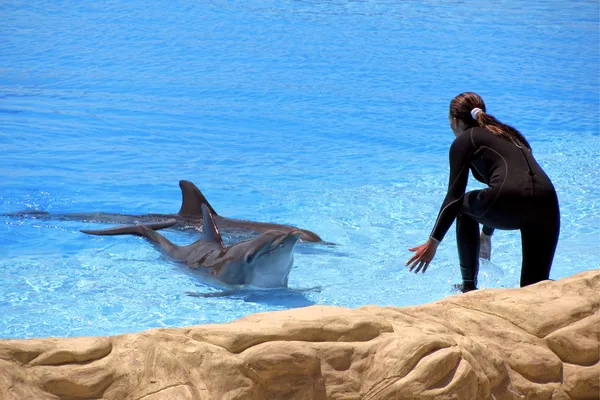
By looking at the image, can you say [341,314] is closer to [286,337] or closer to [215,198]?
[286,337]

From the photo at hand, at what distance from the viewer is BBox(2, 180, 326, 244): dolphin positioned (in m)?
7.16

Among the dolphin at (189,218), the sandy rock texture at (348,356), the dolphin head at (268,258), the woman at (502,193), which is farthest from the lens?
the dolphin at (189,218)

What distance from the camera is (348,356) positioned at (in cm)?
300

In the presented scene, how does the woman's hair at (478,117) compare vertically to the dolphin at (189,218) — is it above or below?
above

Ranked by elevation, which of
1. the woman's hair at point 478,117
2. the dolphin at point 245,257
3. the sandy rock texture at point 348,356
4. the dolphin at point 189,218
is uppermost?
the woman's hair at point 478,117

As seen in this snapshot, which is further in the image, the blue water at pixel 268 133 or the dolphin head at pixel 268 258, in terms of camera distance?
the blue water at pixel 268 133

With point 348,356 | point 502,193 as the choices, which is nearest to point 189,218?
point 502,193

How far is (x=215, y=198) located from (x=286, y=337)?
6057 millimetres

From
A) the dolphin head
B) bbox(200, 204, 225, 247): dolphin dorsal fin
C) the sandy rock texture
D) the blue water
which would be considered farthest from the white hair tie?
bbox(200, 204, 225, 247): dolphin dorsal fin

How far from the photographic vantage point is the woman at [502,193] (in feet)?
14.8

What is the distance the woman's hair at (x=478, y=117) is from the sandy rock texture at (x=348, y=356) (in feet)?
4.02

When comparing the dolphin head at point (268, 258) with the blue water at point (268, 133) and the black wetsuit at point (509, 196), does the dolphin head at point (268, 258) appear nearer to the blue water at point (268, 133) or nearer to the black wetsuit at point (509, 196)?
the blue water at point (268, 133)

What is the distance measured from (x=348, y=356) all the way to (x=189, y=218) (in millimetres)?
4750

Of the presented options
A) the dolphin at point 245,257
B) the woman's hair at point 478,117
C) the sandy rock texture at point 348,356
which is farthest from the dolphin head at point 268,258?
the sandy rock texture at point 348,356
